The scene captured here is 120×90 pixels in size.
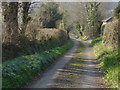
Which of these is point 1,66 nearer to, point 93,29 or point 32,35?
point 32,35

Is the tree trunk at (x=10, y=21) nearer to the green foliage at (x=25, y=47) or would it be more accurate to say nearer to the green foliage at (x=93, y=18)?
the green foliage at (x=25, y=47)

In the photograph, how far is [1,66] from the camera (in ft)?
37.5

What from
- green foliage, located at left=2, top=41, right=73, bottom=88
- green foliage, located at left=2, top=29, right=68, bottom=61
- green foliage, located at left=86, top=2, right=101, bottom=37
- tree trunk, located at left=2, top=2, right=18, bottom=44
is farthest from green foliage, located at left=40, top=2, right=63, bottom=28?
green foliage, located at left=2, top=41, right=73, bottom=88

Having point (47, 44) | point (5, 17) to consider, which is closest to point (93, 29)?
point (47, 44)

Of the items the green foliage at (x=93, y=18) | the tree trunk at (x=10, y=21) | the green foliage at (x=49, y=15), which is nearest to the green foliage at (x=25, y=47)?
the tree trunk at (x=10, y=21)

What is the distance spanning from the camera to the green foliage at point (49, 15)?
4319 centimetres

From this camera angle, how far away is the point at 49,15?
4403 cm

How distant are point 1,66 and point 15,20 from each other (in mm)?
9120

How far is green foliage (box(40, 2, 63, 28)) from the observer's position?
142 feet

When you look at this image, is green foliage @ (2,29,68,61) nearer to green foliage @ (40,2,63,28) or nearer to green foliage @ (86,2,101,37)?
green foliage @ (40,2,63,28)

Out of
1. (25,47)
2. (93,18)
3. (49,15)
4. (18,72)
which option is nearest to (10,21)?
(25,47)

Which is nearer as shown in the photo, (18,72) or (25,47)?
(18,72)

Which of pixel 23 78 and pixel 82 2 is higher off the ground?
pixel 82 2

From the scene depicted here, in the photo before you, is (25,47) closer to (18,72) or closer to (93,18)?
(18,72)
